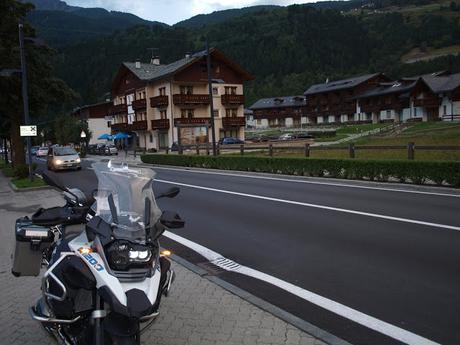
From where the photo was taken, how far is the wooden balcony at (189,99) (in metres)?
62.6

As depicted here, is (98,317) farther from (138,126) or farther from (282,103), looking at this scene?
(282,103)

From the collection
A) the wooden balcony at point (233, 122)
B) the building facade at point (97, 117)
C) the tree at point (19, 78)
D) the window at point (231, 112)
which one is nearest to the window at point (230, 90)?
the window at point (231, 112)

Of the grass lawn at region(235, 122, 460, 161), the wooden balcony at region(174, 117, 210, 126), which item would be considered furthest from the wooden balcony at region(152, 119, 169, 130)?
the grass lawn at region(235, 122, 460, 161)

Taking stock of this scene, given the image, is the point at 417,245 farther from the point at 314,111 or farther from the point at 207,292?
the point at 314,111

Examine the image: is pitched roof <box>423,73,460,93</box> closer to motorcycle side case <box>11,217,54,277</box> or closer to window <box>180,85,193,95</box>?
window <box>180,85,193,95</box>

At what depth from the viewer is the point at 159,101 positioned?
64.7 m

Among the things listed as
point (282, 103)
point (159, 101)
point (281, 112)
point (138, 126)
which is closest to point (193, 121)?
point (159, 101)

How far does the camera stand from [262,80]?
155 metres

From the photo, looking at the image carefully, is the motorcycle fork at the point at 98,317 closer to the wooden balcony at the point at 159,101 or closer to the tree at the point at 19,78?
the tree at the point at 19,78

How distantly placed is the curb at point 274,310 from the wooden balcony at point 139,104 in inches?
2523

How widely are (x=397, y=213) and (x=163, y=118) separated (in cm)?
5732

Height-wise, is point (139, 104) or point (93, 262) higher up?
point (139, 104)

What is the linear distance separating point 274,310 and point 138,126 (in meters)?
67.0

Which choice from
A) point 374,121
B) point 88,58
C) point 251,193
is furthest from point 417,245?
point 88,58
